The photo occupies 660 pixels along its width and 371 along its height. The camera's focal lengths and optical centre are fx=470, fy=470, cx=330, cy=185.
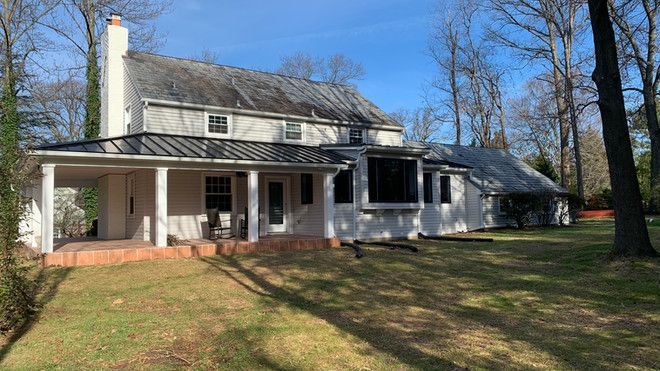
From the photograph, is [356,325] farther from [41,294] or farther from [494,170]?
[494,170]

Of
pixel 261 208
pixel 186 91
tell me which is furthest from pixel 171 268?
pixel 186 91

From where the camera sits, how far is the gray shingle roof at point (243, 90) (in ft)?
53.2

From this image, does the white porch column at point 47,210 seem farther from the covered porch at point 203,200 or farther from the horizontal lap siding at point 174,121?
the horizontal lap siding at point 174,121

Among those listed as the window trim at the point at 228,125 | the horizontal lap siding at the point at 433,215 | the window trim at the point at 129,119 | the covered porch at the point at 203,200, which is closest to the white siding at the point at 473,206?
the horizontal lap siding at the point at 433,215

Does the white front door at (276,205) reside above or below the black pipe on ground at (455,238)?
above

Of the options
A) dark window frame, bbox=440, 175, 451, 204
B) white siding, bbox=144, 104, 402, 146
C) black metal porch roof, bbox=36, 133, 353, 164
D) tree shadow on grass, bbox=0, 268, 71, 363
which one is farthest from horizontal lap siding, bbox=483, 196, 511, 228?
tree shadow on grass, bbox=0, 268, 71, 363

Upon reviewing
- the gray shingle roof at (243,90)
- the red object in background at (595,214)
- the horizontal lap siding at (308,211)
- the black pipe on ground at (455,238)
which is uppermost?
the gray shingle roof at (243,90)

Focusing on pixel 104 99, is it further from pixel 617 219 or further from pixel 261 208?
pixel 617 219

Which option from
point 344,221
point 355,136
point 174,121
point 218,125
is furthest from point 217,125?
point 355,136

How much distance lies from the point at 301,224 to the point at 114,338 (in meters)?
11.3

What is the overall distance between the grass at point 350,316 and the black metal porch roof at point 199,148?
3.00 meters

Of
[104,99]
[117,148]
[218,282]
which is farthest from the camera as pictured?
[104,99]

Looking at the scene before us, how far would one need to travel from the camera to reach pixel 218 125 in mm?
16266

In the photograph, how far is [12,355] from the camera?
5.18 m
